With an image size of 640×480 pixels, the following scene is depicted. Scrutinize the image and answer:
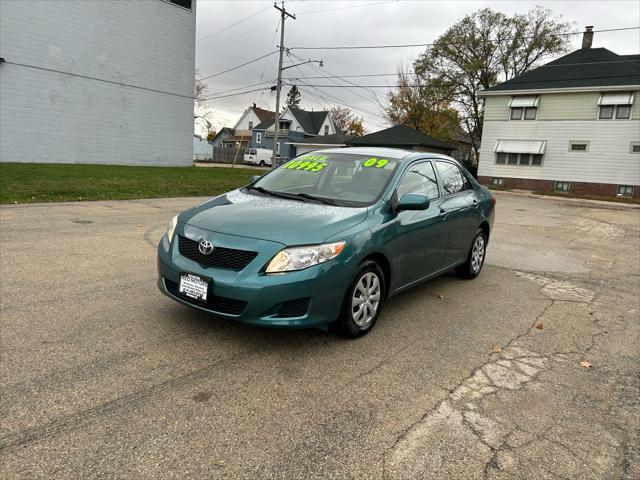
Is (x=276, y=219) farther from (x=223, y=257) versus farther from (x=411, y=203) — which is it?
(x=411, y=203)

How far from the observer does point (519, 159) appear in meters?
29.6

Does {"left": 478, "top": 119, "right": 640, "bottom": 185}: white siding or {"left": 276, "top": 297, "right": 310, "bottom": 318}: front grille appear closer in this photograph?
{"left": 276, "top": 297, "right": 310, "bottom": 318}: front grille

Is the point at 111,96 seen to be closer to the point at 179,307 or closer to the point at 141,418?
the point at 179,307

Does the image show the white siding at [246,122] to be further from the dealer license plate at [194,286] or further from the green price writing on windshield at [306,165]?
the dealer license plate at [194,286]

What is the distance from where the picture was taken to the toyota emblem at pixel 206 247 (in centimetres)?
342

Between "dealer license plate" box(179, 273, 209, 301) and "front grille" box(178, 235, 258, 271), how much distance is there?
0.41 ft

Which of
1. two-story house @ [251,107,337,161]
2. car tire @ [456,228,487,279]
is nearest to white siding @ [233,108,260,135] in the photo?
two-story house @ [251,107,337,161]

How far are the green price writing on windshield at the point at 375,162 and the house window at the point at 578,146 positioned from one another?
27.3 metres

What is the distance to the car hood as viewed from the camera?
3433 millimetres

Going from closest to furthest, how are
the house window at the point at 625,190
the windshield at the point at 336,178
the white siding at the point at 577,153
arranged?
the windshield at the point at 336,178
the white siding at the point at 577,153
the house window at the point at 625,190

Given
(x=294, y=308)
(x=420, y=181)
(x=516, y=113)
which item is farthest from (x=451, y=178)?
(x=516, y=113)

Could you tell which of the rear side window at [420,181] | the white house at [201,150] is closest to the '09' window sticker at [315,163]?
the rear side window at [420,181]

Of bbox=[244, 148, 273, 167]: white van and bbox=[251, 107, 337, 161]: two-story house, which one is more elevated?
bbox=[251, 107, 337, 161]: two-story house

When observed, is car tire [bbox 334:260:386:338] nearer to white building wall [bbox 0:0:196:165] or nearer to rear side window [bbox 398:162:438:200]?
rear side window [bbox 398:162:438:200]
